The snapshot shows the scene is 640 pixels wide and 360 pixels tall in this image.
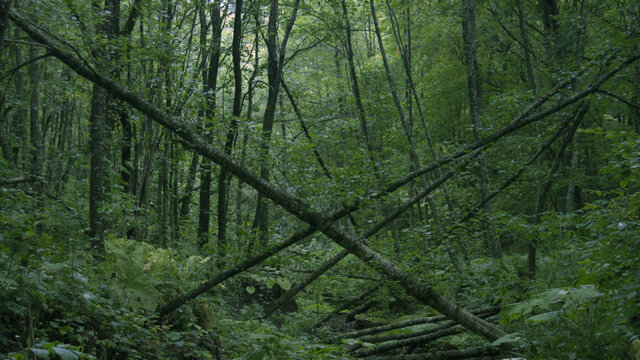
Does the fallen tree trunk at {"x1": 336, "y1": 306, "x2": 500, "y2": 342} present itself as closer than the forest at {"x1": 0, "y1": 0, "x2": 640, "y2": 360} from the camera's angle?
No

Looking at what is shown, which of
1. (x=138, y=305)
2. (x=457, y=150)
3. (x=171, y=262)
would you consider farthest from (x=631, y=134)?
(x=171, y=262)

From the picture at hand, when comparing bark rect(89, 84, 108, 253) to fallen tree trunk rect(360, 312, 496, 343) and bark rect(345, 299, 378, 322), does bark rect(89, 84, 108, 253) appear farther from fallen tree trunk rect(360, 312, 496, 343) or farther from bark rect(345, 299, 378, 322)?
bark rect(345, 299, 378, 322)

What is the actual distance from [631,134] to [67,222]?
779cm

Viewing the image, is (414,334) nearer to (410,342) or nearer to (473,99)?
(410,342)

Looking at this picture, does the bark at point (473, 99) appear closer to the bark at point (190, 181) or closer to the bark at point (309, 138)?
the bark at point (309, 138)

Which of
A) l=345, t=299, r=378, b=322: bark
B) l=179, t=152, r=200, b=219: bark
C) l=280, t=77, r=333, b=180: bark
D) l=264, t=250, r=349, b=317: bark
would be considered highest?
l=280, t=77, r=333, b=180: bark

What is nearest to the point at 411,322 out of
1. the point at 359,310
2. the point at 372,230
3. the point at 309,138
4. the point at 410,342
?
the point at 410,342

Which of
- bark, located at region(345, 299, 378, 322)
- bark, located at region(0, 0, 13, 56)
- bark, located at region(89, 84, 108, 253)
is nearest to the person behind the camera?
bark, located at region(0, 0, 13, 56)

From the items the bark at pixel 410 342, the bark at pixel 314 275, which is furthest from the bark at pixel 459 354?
the bark at pixel 314 275

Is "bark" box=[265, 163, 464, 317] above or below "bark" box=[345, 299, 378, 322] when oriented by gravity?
above

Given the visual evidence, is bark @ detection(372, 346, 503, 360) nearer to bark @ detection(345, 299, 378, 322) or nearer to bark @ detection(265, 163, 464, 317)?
bark @ detection(265, 163, 464, 317)

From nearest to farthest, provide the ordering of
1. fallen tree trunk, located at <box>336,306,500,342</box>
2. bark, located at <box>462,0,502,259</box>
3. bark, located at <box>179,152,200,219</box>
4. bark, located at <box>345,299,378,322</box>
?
1. fallen tree trunk, located at <box>336,306,500,342</box>
2. bark, located at <box>462,0,502,259</box>
3. bark, located at <box>179,152,200,219</box>
4. bark, located at <box>345,299,378,322</box>

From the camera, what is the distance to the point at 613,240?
→ 3844 millimetres

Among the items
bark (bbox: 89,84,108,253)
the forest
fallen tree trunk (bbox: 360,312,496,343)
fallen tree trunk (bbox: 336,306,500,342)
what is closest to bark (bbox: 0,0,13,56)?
the forest
